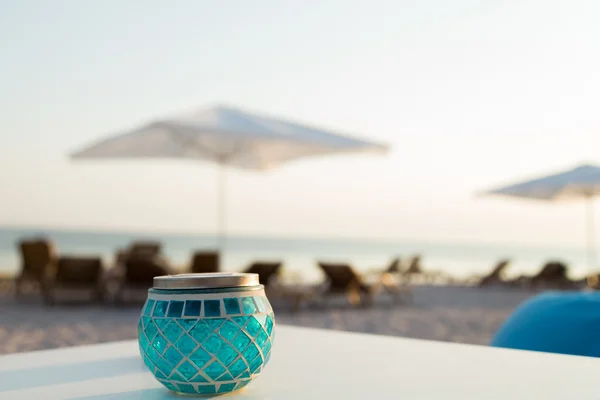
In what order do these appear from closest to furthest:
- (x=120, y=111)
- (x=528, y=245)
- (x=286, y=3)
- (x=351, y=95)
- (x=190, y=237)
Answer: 1. (x=286, y=3)
2. (x=351, y=95)
3. (x=120, y=111)
4. (x=190, y=237)
5. (x=528, y=245)

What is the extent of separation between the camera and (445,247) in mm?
58000

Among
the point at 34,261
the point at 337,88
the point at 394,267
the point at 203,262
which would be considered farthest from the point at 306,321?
the point at 394,267

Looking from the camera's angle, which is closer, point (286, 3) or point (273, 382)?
point (273, 382)

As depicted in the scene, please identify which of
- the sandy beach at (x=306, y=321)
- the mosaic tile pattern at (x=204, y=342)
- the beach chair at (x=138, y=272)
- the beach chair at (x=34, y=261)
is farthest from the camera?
the beach chair at (x=34, y=261)

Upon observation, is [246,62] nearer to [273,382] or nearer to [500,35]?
[500,35]

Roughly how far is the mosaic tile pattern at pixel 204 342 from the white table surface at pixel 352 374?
45mm

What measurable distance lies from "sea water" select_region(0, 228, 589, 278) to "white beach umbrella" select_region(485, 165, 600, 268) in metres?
23.6

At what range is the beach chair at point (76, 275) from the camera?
→ 28.9ft

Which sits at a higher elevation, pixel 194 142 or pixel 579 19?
pixel 579 19

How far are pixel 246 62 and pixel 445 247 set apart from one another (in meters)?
48.1

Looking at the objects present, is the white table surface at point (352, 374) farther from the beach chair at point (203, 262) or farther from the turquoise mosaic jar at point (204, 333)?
the beach chair at point (203, 262)

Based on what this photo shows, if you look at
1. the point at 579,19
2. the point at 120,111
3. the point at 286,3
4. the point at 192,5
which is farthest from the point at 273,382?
the point at 120,111

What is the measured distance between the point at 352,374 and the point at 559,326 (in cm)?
110

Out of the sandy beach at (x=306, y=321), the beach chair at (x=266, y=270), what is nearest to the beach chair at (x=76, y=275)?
the sandy beach at (x=306, y=321)
